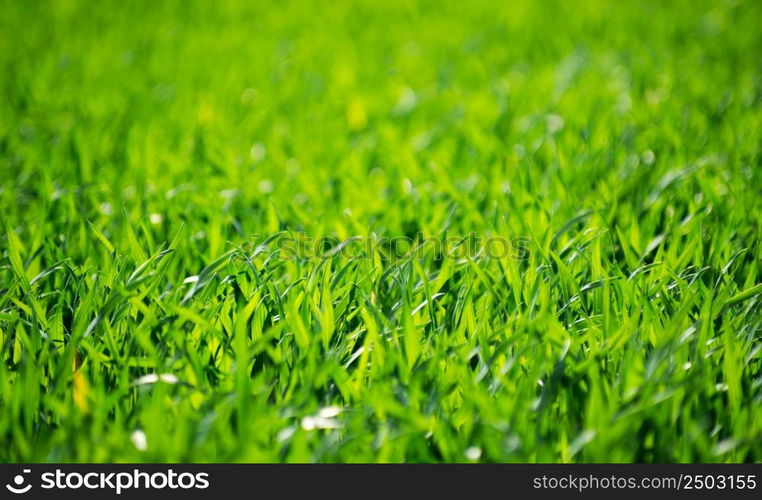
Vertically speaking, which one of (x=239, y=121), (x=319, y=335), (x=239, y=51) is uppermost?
(x=239, y=51)

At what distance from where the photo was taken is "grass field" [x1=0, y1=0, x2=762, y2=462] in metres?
1.25

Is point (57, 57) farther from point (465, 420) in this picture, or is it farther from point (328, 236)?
point (465, 420)

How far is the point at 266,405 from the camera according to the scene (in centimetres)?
132

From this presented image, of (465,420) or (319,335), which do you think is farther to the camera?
(319,335)

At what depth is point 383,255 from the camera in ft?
6.31

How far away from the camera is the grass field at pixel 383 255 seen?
1.25 m

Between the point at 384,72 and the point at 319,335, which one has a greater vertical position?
the point at 384,72

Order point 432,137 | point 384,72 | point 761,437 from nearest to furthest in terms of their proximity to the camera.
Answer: point 761,437 < point 432,137 < point 384,72

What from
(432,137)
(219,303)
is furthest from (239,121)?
(219,303)

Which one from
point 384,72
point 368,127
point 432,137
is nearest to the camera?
point 432,137

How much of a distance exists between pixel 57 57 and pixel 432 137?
2.30m
